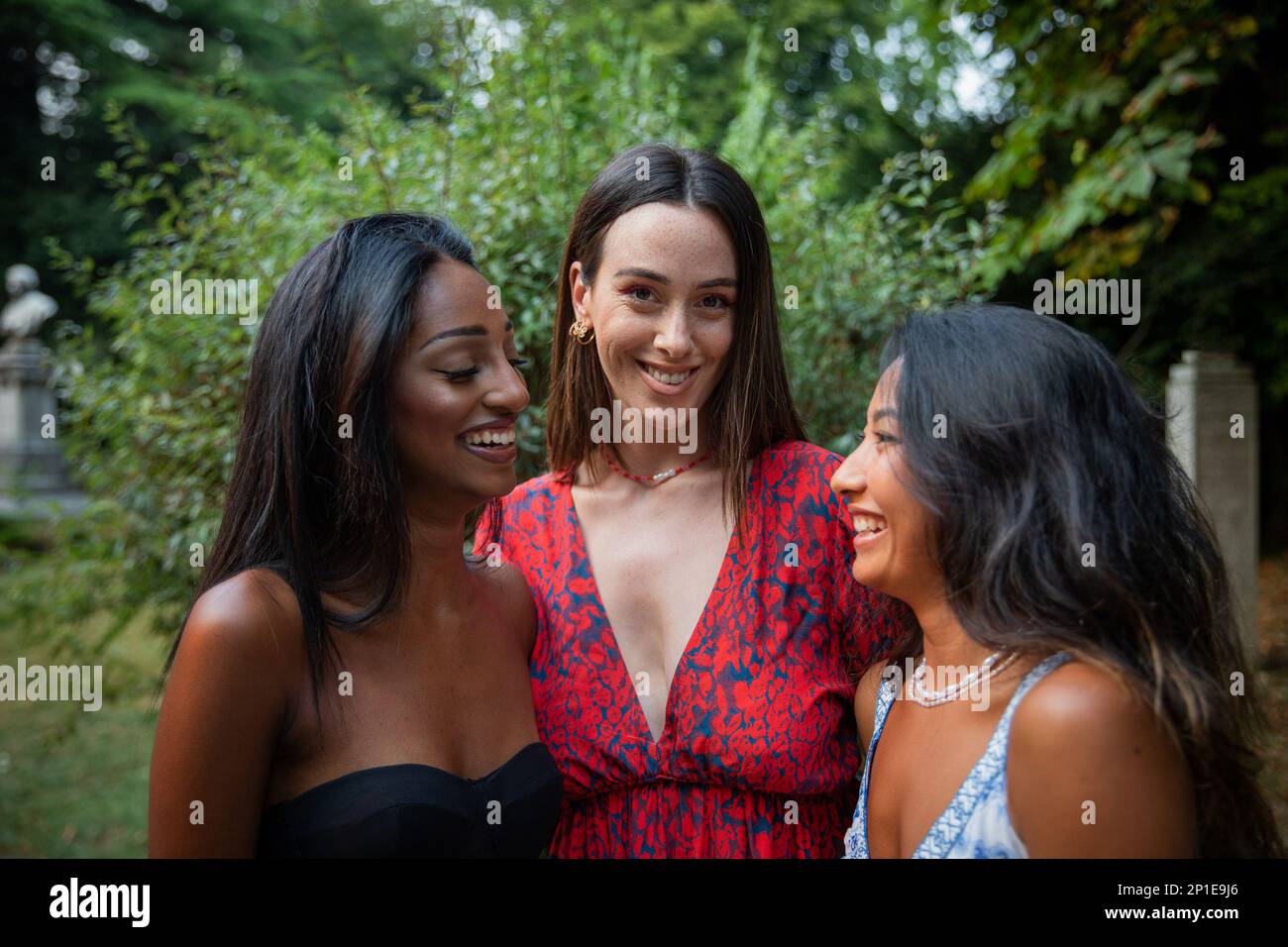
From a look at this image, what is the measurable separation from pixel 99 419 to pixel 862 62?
17.3m

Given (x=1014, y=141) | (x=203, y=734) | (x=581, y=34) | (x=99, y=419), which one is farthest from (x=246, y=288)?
(x=581, y=34)

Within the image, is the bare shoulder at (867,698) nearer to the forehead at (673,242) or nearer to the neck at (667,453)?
the neck at (667,453)

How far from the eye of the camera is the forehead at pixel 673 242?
8.18ft

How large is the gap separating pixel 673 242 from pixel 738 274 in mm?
195

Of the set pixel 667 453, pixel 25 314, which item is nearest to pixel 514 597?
pixel 667 453

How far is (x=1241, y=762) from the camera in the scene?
71.6 inches

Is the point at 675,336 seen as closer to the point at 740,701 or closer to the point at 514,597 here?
the point at 514,597

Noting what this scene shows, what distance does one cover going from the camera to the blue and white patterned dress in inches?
68.1

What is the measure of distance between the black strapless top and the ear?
3.93 ft

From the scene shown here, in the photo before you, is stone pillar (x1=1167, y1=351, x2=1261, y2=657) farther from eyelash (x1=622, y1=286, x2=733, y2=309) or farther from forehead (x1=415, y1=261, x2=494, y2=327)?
forehead (x1=415, y1=261, x2=494, y2=327)

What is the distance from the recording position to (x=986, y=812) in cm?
174

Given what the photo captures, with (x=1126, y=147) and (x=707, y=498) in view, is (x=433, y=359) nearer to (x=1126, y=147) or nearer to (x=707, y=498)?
(x=707, y=498)

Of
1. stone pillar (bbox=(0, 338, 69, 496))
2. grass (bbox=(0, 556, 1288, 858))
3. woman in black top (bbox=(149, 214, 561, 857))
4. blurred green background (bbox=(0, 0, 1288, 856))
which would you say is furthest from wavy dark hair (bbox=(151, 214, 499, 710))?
stone pillar (bbox=(0, 338, 69, 496))

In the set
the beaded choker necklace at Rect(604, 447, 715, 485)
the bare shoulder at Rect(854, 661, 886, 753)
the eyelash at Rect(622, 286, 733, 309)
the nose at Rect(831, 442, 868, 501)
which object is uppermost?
the eyelash at Rect(622, 286, 733, 309)
